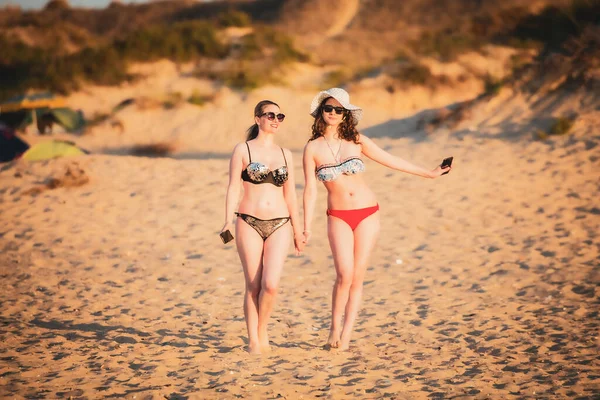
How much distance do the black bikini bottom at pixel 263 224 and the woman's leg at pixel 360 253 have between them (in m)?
0.68

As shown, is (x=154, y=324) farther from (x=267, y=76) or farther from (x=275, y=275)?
(x=267, y=76)

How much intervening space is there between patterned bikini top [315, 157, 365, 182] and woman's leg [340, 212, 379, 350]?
1.38 ft

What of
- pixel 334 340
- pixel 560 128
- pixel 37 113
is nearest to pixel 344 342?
pixel 334 340

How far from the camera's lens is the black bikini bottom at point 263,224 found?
5.57 meters

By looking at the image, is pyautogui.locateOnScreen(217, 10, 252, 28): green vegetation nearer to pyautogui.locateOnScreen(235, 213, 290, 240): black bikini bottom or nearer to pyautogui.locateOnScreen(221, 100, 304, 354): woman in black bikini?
pyautogui.locateOnScreen(221, 100, 304, 354): woman in black bikini

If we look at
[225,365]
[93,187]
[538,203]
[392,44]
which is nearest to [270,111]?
[225,365]

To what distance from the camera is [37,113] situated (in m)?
20.7

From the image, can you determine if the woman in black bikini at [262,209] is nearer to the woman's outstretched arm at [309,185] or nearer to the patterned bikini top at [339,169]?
the woman's outstretched arm at [309,185]

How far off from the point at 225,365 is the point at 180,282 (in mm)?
3245

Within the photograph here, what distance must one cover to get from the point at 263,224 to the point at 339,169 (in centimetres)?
77

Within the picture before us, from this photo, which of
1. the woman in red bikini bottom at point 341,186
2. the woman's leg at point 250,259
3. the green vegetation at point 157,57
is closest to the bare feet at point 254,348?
the woman's leg at point 250,259

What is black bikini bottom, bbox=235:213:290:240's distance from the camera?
5570 millimetres

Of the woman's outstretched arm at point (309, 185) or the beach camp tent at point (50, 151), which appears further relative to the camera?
the beach camp tent at point (50, 151)

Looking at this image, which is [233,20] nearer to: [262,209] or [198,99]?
[198,99]
